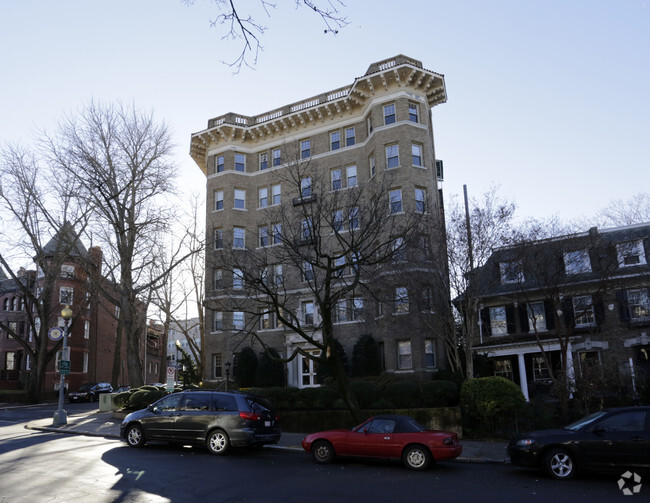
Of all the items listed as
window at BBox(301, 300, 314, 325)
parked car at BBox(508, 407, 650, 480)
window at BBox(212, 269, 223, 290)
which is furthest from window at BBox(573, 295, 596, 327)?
window at BBox(212, 269, 223, 290)

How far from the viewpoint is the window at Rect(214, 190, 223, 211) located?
37.5 m

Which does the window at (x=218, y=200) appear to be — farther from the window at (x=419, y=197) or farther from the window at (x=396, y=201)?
the window at (x=419, y=197)

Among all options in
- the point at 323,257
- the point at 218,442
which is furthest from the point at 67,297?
the point at 218,442

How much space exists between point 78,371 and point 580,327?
4425 cm

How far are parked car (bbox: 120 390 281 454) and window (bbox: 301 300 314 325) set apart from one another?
17.9m

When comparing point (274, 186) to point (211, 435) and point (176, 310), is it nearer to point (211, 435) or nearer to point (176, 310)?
point (176, 310)

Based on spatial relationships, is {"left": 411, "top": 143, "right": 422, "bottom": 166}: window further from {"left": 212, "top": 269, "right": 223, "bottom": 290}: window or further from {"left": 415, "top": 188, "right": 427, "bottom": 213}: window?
{"left": 212, "top": 269, "right": 223, "bottom": 290}: window

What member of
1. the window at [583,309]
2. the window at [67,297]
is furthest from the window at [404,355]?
the window at [67,297]

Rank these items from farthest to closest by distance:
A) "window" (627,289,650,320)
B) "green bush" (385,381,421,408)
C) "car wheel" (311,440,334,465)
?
"window" (627,289,650,320) → "green bush" (385,381,421,408) → "car wheel" (311,440,334,465)

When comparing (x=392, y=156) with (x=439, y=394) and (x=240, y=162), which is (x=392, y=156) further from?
(x=439, y=394)

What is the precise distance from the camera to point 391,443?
12.0 meters

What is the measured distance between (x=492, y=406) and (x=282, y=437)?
7.22 m

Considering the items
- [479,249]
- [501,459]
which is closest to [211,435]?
[501,459]

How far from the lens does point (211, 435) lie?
13945 millimetres
